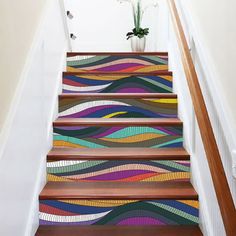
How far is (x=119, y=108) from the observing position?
2.84m

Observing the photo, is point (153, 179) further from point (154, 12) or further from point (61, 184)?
point (154, 12)

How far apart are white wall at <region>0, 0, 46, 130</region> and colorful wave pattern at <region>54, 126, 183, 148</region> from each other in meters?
0.80

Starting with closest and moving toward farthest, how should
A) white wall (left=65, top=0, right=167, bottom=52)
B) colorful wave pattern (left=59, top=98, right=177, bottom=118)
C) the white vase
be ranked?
colorful wave pattern (left=59, top=98, right=177, bottom=118) < the white vase < white wall (left=65, top=0, right=167, bottom=52)

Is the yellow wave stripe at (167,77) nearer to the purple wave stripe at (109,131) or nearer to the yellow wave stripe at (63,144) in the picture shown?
the purple wave stripe at (109,131)

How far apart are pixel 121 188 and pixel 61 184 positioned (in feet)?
1.28

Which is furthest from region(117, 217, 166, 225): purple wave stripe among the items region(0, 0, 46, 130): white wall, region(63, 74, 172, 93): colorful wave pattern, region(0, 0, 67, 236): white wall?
region(63, 74, 172, 93): colorful wave pattern

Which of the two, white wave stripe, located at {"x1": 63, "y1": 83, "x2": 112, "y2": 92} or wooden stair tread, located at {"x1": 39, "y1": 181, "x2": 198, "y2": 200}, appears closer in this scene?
wooden stair tread, located at {"x1": 39, "y1": 181, "x2": 198, "y2": 200}

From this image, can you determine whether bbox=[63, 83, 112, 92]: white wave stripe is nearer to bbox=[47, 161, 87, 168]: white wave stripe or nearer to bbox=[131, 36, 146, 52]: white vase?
bbox=[47, 161, 87, 168]: white wave stripe

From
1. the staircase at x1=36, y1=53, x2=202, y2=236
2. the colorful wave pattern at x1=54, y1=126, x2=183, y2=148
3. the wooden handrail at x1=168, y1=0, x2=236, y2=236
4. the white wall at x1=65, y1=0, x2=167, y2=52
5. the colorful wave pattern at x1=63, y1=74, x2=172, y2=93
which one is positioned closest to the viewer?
the wooden handrail at x1=168, y1=0, x2=236, y2=236

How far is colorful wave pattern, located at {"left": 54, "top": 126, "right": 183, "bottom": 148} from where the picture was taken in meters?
2.55

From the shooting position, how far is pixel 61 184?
228 centimetres

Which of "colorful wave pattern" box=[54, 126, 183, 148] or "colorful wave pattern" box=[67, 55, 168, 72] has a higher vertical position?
"colorful wave pattern" box=[67, 55, 168, 72]

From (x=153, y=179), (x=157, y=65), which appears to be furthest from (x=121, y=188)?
(x=157, y=65)

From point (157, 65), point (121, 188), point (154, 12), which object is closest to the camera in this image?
point (121, 188)
